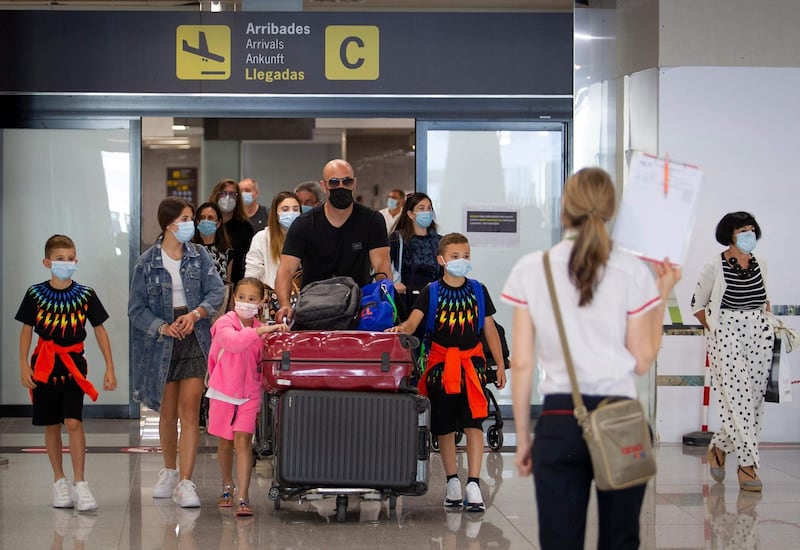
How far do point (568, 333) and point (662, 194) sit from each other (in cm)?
55

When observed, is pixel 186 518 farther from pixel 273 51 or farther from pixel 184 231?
pixel 273 51

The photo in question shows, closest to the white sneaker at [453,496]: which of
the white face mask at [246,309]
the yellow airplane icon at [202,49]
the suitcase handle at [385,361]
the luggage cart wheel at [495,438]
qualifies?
the suitcase handle at [385,361]

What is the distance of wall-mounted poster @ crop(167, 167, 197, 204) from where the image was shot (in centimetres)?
1902

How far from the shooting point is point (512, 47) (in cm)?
992

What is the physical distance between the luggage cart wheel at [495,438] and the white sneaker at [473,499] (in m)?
2.26

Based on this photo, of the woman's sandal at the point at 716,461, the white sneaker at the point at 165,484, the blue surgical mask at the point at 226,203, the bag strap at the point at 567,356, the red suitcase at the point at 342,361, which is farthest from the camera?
the blue surgical mask at the point at 226,203

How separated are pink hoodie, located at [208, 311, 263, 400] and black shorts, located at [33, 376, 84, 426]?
735mm

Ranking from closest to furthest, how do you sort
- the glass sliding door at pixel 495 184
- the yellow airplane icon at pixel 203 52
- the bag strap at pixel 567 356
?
1. the bag strap at pixel 567 356
2. the yellow airplane icon at pixel 203 52
3. the glass sliding door at pixel 495 184

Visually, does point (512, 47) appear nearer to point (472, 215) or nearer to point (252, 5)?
point (472, 215)

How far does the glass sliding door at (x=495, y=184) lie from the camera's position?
400 inches

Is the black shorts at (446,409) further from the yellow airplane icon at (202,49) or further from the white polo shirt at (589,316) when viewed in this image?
the yellow airplane icon at (202,49)

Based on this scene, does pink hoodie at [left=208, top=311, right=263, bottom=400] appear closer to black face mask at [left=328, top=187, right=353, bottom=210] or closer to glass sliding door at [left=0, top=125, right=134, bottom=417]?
black face mask at [left=328, top=187, right=353, bottom=210]

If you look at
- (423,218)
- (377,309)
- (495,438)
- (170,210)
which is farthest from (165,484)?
(495,438)

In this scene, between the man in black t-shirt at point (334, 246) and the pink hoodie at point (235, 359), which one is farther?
the man in black t-shirt at point (334, 246)
